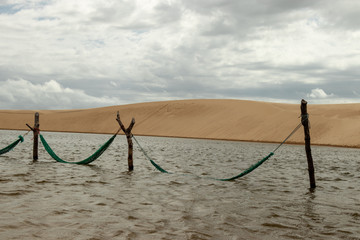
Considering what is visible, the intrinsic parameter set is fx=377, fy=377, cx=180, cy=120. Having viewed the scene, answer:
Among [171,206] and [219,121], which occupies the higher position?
[219,121]

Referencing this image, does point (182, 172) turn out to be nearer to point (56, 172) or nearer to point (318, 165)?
point (56, 172)

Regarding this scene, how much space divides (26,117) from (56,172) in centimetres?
6136

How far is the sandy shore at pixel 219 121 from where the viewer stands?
36469mm

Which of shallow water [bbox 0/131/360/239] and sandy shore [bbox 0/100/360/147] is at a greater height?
sandy shore [bbox 0/100/360/147]

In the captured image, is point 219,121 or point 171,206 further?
point 219,121

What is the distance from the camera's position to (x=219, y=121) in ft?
164

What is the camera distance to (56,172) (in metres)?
12.8

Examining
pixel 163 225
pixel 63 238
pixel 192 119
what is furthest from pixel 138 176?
pixel 192 119

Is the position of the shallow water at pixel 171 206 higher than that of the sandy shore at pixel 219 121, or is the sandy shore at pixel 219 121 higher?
the sandy shore at pixel 219 121

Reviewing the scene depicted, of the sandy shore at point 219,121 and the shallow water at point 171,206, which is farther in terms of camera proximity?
the sandy shore at point 219,121

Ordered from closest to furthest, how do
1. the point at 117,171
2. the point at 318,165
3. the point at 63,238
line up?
the point at 63,238 < the point at 117,171 < the point at 318,165

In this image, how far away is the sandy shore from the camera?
120 ft

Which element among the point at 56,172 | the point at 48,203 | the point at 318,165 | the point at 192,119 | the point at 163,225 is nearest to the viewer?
the point at 163,225

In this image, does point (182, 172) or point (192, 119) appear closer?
point (182, 172)
